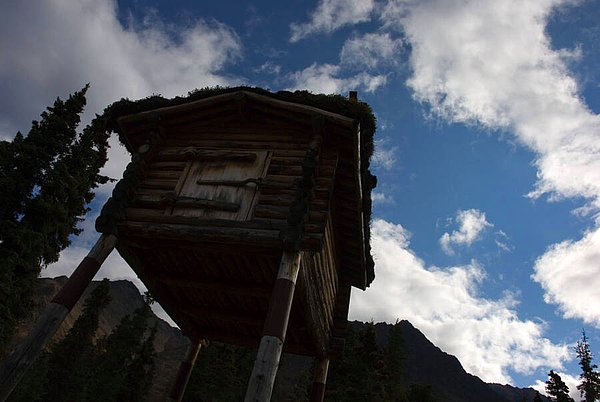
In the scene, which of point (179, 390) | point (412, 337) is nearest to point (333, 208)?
point (179, 390)

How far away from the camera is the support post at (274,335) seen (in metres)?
5.87

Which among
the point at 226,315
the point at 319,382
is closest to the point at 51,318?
the point at 226,315

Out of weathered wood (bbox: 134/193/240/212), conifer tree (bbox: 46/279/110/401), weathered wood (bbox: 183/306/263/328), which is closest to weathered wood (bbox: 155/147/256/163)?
weathered wood (bbox: 134/193/240/212)

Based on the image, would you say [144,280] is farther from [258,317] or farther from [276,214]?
[276,214]

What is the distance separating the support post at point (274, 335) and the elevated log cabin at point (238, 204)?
21mm

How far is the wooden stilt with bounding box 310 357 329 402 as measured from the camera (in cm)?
1173

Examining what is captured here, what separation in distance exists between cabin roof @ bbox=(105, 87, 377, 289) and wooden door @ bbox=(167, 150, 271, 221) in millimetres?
1235

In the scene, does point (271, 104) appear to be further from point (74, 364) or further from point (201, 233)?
point (74, 364)

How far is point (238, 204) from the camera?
26.8 feet

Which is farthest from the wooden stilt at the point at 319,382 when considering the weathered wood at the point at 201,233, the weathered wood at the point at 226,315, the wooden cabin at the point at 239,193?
the weathered wood at the point at 201,233

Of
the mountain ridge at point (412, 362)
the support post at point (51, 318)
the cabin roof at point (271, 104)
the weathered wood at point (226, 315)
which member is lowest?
the support post at point (51, 318)

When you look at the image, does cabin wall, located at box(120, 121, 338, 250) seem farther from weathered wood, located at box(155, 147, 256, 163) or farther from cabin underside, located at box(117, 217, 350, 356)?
cabin underside, located at box(117, 217, 350, 356)

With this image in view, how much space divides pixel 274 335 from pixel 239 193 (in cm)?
312

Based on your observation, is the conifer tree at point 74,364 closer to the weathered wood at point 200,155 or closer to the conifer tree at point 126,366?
the conifer tree at point 126,366
